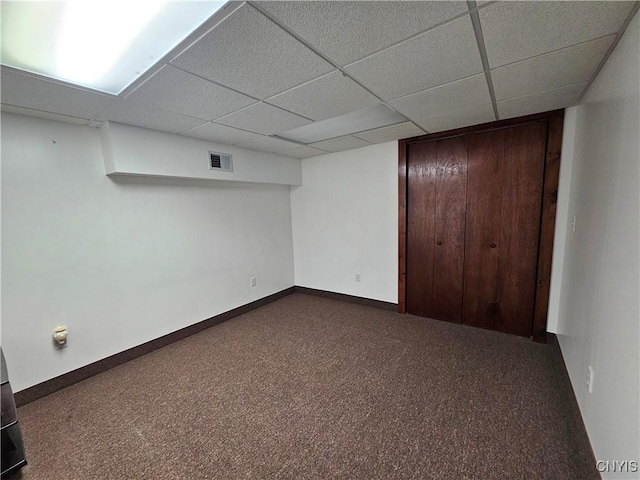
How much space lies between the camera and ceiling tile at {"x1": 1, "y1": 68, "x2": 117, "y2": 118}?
1548 millimetres

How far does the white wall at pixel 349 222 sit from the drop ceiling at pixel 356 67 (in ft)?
3.59

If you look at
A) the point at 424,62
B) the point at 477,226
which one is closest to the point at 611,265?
the point at 424,62

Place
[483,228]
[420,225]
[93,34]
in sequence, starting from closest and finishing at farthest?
[93,34], [483,228], [420,225]

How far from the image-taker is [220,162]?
3.12m

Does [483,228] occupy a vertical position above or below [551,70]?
below

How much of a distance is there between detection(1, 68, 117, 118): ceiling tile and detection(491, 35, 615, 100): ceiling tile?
2.64 m

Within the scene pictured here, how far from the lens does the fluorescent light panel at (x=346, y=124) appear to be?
247 centimetres

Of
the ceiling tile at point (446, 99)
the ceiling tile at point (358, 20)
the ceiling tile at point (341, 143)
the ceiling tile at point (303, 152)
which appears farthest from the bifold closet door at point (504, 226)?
the ceiling tile at point (358, 20)

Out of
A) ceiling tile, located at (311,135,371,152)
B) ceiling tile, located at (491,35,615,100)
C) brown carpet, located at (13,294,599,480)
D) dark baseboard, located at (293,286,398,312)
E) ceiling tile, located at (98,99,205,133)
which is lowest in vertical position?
brown carpet, located at (13,294,599,480)

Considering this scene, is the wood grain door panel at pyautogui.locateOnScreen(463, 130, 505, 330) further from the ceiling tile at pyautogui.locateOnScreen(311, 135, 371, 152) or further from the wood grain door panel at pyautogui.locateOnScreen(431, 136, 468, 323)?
the ceiling tile at pyautogui.locateOnScreen(311, 135, 371, 152)

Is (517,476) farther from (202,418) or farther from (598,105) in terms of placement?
(598,105)

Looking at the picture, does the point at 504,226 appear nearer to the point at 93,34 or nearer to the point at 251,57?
the point at 251,57

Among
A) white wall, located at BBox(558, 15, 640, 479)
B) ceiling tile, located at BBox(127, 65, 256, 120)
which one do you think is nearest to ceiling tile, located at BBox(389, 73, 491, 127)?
white wall, located at BBox(558, 15, 640, 479)

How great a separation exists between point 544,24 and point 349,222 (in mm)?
2795
